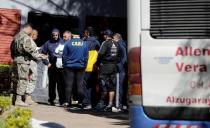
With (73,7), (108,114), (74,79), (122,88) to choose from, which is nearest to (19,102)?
(74,79)

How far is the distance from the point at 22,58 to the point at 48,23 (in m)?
8.00

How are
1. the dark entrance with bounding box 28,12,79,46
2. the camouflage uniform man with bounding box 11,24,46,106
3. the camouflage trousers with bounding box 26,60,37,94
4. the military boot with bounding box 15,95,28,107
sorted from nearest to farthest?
the camouflage uniform man with bounding box 11,24,46,106, the military boot with bounding box 15,95,28,107, the camouflage trousers with bounding box 26,60,37,94, the dark entrance with bounding box 28,12,79,46

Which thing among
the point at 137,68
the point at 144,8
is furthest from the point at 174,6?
the point at 137,68

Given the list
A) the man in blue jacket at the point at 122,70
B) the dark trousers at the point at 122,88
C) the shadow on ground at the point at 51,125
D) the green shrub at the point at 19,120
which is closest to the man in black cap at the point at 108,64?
the man in blue jacket at the point at 122,70

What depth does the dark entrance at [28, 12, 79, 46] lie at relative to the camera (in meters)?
19.9

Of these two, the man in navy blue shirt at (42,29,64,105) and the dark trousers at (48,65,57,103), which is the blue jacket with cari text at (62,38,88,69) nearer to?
the man in navy blue shirt at (42,29,64,105)

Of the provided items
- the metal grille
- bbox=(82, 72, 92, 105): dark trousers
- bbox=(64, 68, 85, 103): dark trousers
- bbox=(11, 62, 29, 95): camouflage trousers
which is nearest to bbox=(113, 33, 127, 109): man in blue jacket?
bbox=(82, 72, 92, 105): dark trousers

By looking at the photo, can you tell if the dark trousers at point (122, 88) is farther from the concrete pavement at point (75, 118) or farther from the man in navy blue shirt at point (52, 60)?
the man in navy blue shirt at point (52, 60)

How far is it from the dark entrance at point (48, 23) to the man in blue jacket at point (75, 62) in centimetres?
675

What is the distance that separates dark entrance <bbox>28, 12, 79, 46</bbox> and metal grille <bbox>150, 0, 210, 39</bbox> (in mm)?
13535

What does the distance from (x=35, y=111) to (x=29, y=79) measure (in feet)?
2.33

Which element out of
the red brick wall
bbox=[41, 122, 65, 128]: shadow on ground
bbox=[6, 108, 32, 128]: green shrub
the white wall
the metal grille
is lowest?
bbox=[41, 122, 65, 128]: shadow on ground

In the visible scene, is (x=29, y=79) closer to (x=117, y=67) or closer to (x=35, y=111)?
(x=35, y=111)

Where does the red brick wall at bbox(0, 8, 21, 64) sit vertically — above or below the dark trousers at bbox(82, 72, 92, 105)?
above
